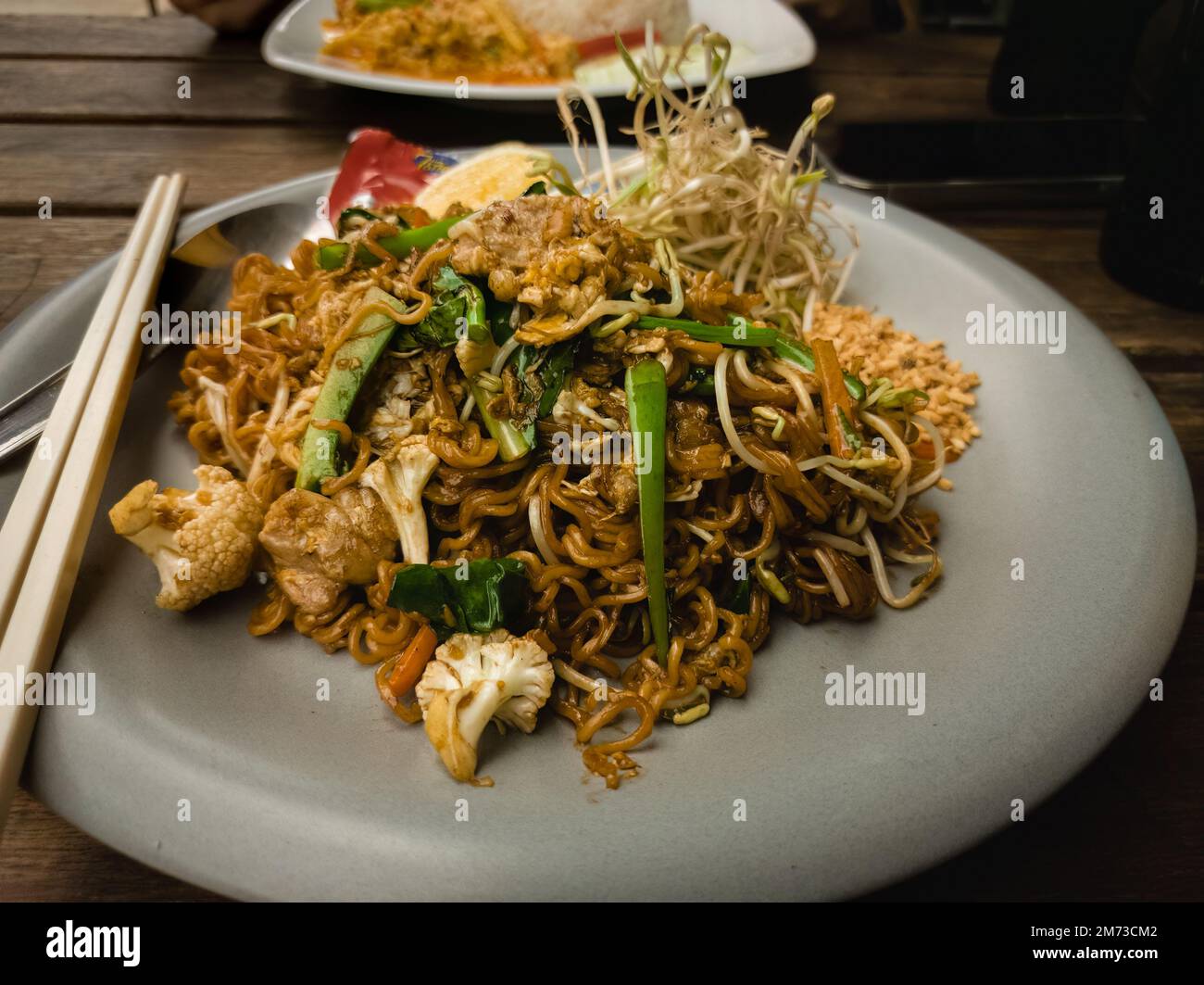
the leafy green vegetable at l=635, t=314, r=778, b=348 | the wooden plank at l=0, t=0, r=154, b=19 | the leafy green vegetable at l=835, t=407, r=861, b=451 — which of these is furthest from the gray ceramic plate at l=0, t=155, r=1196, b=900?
the wooden plank at l=0, t=0, r=154, b=19

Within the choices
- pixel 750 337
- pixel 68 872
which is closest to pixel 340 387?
pixel 750 337

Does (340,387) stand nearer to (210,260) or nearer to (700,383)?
(700,383)

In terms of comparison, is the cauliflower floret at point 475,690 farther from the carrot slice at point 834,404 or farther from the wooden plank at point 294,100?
the wooden plank at point 294,100

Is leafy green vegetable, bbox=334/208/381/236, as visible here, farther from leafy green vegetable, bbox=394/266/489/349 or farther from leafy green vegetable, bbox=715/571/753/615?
leafy green vegetable, bbox=715/571/753/615

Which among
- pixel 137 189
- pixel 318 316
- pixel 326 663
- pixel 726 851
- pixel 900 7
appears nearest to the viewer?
pixel 726 851

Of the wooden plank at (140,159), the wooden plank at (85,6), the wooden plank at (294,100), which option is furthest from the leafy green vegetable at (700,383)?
the wooden plank at (85,6)

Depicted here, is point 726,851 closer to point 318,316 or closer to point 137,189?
point 318,316
